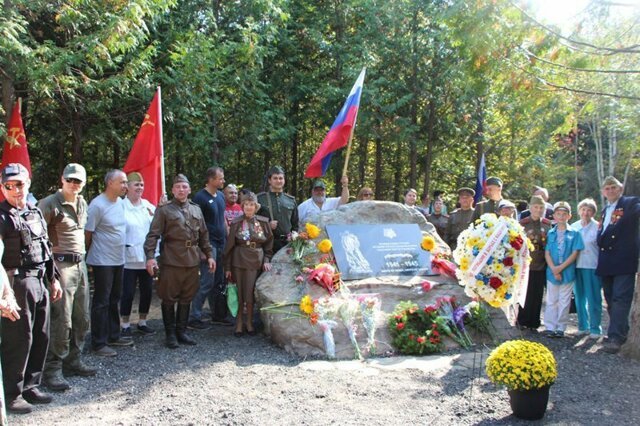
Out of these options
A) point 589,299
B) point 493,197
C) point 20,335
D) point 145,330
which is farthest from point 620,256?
point 20,335

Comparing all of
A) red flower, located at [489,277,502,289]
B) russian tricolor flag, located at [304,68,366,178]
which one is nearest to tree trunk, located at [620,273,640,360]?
red flower, located at [489,277,502,289]

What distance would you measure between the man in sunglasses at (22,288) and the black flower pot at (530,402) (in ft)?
12.0

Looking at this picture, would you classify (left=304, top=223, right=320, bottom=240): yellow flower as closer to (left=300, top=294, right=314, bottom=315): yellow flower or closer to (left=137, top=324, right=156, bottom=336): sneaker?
(left=300, top=294, right=314, bottom=315): yellow flower

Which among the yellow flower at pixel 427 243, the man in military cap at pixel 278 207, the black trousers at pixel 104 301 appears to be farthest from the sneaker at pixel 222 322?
the yellow flower at pixel 427 243

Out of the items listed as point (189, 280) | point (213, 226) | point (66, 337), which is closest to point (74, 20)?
point (213, 226)

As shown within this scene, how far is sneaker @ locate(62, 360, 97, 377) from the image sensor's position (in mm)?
4867

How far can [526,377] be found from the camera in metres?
3.84

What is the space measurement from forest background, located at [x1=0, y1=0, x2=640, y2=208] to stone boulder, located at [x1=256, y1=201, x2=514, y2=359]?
82.3 inches

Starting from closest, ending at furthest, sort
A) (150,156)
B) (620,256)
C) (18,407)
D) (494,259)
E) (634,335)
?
(18,407), (494,259), (634,335), (620,256), (150,156)

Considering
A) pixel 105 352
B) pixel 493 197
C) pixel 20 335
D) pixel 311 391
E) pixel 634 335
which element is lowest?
pixel 311 391

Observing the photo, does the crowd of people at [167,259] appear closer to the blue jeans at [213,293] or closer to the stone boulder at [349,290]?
the blue jeans at [213,293]

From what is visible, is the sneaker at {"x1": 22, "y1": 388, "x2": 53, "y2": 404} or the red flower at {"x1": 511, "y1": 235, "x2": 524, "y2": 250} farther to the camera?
the red flower at {"x1": 511, "y1": 235, "x2": 524, "y2": 250}

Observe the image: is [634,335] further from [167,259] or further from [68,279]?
[68,279]

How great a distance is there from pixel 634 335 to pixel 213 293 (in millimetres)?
5056
